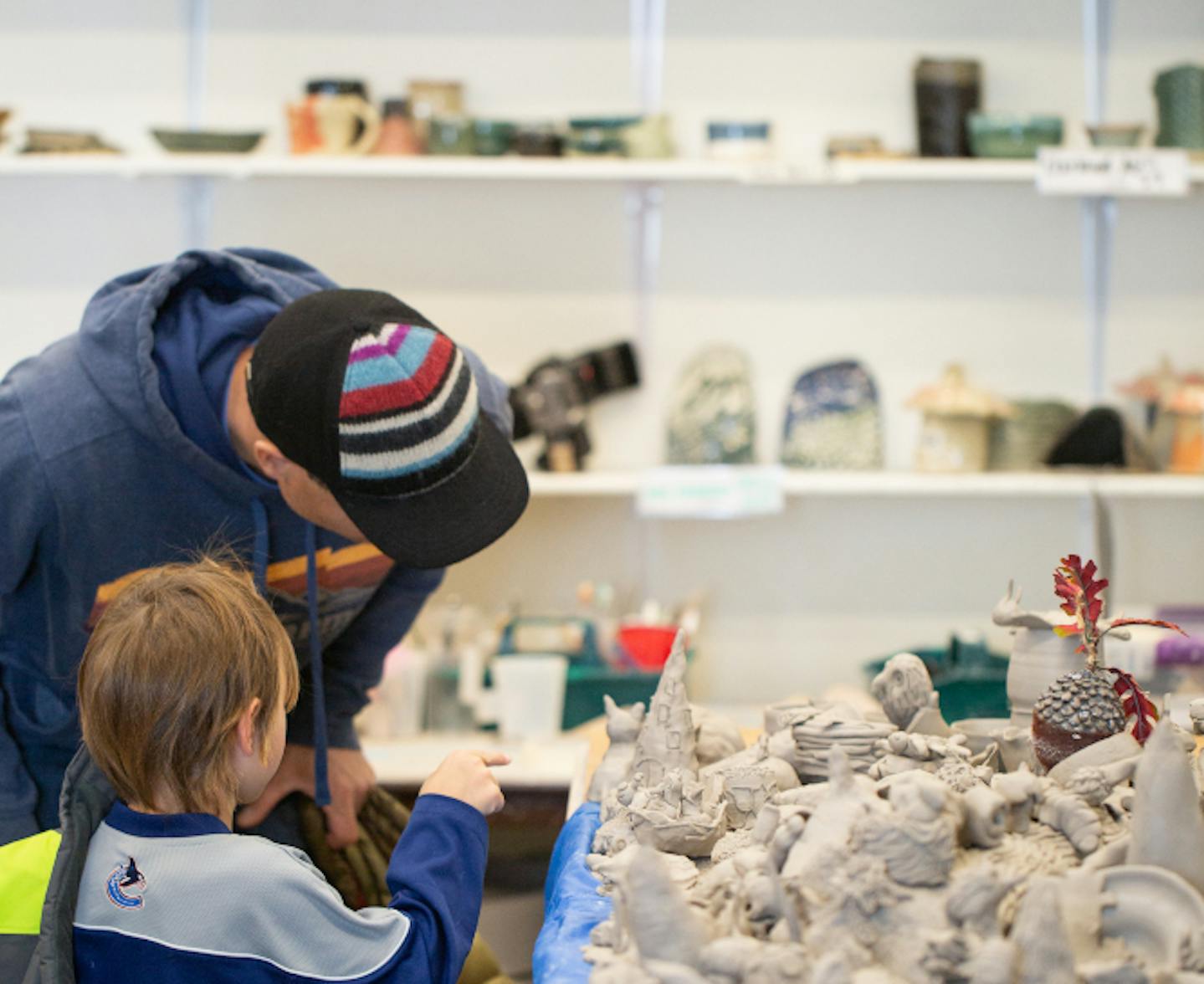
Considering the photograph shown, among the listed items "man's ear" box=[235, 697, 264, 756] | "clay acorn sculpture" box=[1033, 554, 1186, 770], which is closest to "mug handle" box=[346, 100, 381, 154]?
"man's ear" box=[235, 697, 264, 756]

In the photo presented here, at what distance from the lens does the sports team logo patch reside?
3.83ft

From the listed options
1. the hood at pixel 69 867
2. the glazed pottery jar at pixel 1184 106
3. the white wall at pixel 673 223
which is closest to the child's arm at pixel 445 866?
the hood at pixel 69 867

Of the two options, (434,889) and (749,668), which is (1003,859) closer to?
(434,889)

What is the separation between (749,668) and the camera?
322 centimetres

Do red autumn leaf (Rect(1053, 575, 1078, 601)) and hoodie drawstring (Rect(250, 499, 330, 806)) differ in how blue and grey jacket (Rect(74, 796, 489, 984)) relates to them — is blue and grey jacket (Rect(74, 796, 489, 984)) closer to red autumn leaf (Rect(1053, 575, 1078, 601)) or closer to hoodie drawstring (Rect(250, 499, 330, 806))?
hoodie drawstring (Rect(250, 499, 330, 806))

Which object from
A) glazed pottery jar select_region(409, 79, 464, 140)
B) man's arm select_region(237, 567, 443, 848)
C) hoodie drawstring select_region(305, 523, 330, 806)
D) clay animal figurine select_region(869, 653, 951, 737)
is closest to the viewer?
clay animal figurine select_region(869, 653, 951, 737)

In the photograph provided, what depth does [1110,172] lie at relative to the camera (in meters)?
2.77

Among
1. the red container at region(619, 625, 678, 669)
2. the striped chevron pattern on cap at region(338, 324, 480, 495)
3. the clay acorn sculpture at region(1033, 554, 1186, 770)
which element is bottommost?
the red container at region(619, 625, 678, 669)

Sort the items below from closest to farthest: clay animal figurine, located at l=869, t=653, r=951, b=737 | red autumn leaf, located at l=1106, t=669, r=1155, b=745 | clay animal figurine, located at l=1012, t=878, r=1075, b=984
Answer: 1. clay animal figurine, located at l=1012, t=878, r=1075, b=984
2. red autumn leaf, located at l=1106, t=669, r=1155, b=745
3. clay animal figurine, located at l=869, t=653, r=951, b=737

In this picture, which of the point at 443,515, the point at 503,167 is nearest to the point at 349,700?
the point at 443,515

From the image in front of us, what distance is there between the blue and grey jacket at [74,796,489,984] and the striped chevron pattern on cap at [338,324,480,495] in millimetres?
352

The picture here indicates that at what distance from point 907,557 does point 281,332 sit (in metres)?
2.12

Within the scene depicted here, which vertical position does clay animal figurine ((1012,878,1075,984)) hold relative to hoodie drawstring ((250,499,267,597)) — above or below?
below

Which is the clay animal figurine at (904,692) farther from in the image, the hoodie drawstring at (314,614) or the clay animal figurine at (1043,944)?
the hoodie drawstring at (314,614)
